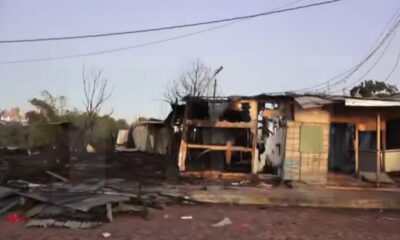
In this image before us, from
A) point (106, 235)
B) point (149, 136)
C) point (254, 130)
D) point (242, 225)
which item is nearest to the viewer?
point (106, 235)

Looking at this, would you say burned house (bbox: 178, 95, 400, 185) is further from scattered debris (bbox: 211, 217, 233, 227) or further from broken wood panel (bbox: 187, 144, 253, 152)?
scattered debris (bbox: 211, 217, 233, 227)

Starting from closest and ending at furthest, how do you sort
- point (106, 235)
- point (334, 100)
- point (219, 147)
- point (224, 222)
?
point (106, 235), point (224, 222), point (334, 100), point (219, 147)

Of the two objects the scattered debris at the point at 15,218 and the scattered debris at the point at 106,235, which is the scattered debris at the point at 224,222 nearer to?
the scattered debris at the point at 106,235

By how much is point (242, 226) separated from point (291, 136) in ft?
26.2

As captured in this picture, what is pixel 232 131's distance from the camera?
20.0 m

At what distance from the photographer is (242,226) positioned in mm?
10922

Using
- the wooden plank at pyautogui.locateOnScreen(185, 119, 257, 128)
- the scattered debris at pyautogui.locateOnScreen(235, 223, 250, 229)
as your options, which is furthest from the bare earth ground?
the wooden plank at pyautogui.locateOnScreen(185, 119, 257, 128)

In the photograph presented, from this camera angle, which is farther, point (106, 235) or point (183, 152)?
point (183, 152)

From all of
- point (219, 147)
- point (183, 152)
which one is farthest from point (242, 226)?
point (219, 147)

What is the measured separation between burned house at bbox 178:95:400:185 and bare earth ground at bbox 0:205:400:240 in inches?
196

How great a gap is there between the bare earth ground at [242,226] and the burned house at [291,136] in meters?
4.97

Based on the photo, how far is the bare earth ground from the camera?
1005cm

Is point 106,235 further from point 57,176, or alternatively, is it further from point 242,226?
point 57,176

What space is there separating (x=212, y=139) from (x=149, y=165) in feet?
10.7
